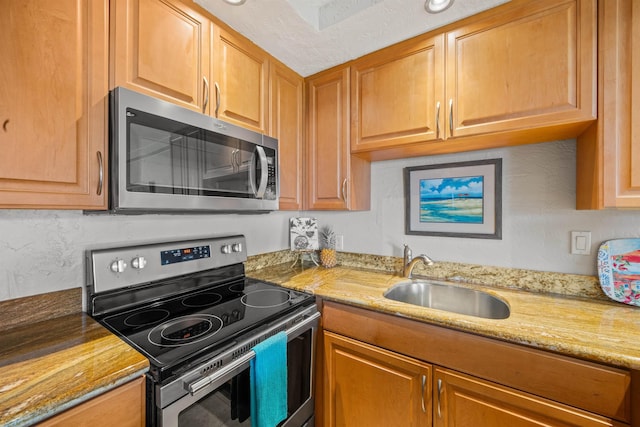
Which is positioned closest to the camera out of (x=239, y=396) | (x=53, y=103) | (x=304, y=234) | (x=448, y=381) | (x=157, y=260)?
(x=53, y=103)

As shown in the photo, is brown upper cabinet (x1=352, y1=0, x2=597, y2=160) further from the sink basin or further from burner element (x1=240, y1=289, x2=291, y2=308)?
burner element (x1=240, y1=289, x2=291, y2=308)

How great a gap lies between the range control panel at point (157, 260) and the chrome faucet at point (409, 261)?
3.40 feet

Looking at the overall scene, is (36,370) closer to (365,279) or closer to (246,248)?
(246,248)

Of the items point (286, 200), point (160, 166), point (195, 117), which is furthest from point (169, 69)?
point (286, 200)

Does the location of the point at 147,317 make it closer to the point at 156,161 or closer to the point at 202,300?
the point at 202,300

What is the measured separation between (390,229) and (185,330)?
137 centimetres

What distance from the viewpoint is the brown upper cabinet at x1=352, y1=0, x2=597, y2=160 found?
1116 millimetres

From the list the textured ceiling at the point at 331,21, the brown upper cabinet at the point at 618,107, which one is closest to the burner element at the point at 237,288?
the textured ceiling at the point at 331,21

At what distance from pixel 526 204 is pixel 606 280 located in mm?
468

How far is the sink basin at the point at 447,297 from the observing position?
1452 millimetres

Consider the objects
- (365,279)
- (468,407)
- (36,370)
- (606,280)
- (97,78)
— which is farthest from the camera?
(365,279)

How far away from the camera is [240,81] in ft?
4.72

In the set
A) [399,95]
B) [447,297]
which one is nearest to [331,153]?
[399,95]

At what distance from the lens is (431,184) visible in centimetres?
174
